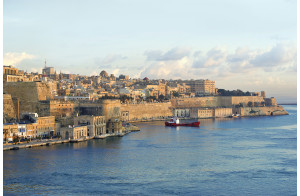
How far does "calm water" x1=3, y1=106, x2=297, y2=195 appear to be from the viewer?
1273 cm

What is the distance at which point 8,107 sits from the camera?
83.3 ft

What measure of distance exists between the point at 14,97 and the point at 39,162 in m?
13.2

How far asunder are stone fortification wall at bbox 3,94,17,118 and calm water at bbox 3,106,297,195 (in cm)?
539

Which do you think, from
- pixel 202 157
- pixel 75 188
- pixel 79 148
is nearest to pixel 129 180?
pixel 75 188

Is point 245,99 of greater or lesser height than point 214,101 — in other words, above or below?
above

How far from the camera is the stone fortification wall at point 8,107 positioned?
2481 cm

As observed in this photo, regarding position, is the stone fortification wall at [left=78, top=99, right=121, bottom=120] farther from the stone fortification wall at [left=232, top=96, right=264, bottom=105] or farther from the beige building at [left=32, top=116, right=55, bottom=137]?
the stone fortification wall at [left=232, top=96, right=264, bottom=105]

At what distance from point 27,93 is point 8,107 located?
3494 millimetres

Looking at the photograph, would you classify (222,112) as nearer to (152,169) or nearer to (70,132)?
(70,132)

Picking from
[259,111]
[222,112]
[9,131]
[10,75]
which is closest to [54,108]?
[10,75]

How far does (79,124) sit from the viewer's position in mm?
23828

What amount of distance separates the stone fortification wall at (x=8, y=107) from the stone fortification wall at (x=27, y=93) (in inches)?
73.3

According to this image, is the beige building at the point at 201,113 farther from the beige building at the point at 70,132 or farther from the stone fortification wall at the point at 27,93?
the beige building at the point at 70,132

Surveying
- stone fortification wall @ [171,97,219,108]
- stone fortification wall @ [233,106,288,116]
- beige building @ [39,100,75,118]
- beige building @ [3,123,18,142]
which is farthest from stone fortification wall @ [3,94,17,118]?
stone fortification wall @ [233,106,288,116]
